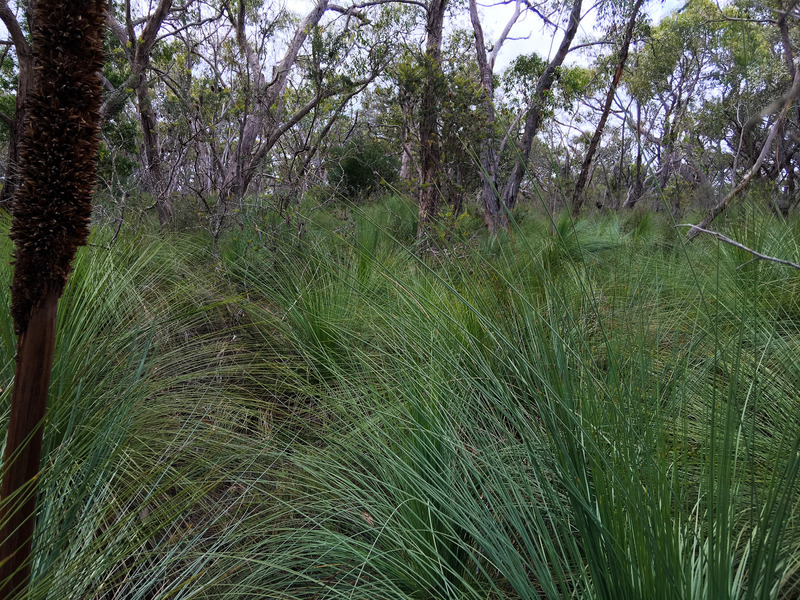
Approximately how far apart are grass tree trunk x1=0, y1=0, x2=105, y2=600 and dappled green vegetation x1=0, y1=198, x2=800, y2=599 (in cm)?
25

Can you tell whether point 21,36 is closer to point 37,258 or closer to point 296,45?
point 296,45

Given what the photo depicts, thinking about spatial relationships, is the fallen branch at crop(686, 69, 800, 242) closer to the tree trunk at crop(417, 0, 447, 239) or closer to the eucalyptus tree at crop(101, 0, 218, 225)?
the tree trunk at crop(417, 0, 447, 239)

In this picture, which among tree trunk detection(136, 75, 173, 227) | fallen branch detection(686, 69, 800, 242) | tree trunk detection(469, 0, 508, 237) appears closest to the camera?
fallen branch detection(686, 69, 800, 242)

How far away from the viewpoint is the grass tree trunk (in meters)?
0.90

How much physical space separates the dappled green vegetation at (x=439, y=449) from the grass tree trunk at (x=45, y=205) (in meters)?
0.25

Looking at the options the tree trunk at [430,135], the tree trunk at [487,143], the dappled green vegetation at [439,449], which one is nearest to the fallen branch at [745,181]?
the dappled green vegetation at [439,449]

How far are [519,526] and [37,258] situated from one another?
1165 mm

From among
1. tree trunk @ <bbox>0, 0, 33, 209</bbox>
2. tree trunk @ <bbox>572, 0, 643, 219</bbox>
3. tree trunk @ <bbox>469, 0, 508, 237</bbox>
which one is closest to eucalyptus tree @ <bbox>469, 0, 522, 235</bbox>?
tree trunk @ <bbox>469, 0, 508, 237</bbox>

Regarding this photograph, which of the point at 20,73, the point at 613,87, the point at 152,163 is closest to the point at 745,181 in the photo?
the point at 613,87

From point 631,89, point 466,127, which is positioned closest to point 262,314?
point 466,127

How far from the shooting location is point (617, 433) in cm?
114

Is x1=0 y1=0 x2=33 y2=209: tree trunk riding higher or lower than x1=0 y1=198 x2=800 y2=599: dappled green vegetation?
higher

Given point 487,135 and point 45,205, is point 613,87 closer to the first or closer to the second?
point 487,135

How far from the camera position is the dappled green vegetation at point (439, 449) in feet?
3.64
